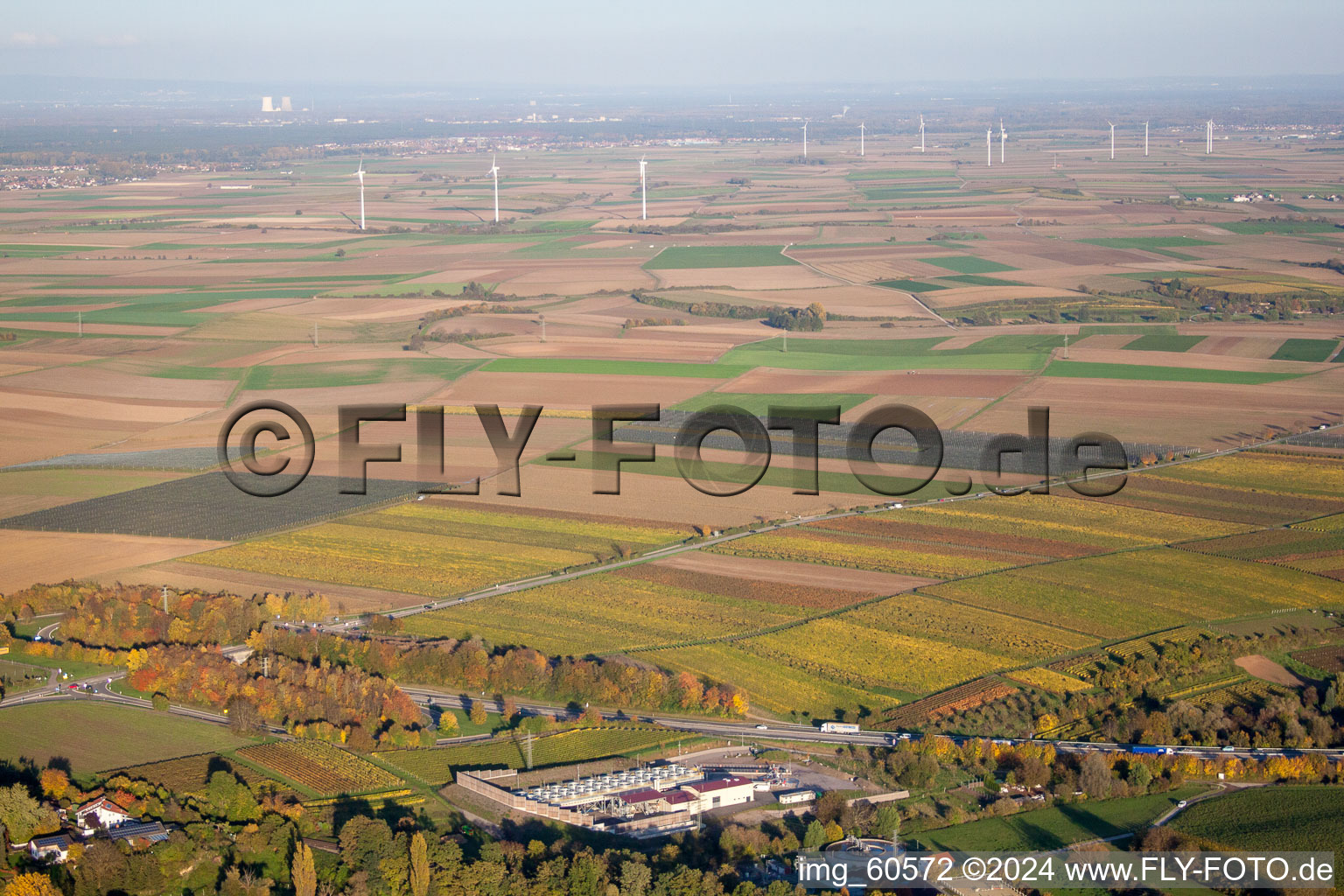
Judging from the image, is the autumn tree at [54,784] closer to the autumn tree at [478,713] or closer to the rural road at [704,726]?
the rural road at [704,726]

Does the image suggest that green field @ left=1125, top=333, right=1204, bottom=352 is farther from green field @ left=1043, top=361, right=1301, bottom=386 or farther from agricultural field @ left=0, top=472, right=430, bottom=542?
agricultural field @ left=0, top=472, right=430, bottom=542

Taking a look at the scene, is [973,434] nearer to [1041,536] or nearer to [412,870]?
[1041,536]

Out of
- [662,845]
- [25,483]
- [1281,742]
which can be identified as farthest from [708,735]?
[25,483]

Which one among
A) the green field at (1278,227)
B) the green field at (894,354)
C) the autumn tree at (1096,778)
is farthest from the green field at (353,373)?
the green field at (1278,227)

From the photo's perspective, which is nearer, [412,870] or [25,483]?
[412,870]

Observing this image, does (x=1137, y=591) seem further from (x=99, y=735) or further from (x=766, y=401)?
(x=99, y=735)

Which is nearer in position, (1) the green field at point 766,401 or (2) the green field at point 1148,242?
(1) the green field at point 766,401

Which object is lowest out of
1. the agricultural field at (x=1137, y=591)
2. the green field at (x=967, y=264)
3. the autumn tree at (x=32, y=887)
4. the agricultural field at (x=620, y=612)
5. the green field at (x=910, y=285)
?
the autumn tree at (x=32, y=887)
